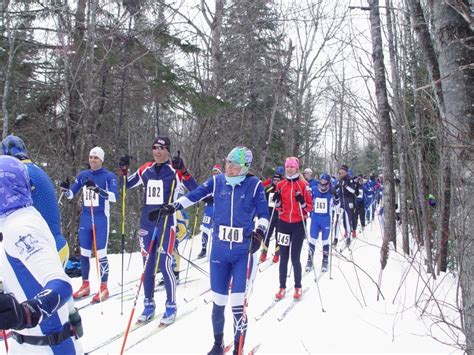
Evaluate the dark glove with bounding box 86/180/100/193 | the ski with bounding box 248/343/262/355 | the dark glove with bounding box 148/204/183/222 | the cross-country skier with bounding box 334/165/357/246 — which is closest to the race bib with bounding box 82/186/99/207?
the dark glove with bounding box 86/180/100/193

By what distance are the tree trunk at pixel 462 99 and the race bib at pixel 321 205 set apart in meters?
6.18

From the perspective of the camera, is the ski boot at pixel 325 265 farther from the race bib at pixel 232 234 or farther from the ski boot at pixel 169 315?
the race bib at pixel 232 234

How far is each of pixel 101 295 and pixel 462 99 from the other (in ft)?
18.6

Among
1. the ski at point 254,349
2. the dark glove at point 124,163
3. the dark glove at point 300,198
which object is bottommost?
the ski at point 254,349

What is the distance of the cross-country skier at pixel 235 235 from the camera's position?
13.8ft

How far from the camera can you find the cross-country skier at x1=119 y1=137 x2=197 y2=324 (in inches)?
210

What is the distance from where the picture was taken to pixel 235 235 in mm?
4238

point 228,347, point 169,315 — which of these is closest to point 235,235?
point 228,347

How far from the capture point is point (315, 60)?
71.6ft

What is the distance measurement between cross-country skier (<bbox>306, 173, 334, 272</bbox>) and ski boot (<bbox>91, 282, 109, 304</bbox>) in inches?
171

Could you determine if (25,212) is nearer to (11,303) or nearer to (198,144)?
(11,303)

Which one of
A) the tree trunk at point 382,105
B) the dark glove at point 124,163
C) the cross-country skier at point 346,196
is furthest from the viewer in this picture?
the cross-country skier at point 346,196

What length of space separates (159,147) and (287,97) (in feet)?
61.6

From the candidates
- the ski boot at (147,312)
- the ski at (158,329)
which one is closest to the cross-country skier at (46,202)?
Answer: the ski at (158,329)
